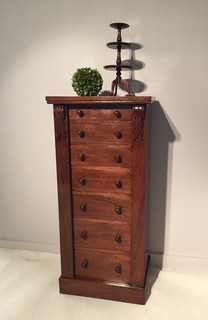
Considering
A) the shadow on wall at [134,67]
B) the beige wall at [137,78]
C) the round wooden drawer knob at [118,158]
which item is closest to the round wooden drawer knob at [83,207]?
the round wooden drawer knob at [118,158]

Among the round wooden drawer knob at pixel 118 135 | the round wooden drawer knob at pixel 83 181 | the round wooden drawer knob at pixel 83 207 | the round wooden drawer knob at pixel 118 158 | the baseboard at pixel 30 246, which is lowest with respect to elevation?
the baseboard at pixel 30 246

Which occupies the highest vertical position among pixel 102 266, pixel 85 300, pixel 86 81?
pixel 86 81

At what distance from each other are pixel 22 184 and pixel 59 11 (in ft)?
4.17

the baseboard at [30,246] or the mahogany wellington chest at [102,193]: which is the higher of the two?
the mahogany wellington chest at [102,193]

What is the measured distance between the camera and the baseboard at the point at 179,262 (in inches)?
77.4

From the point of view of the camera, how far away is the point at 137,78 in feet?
6.01

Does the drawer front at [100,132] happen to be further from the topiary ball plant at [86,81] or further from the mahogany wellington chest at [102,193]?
the topiary ball plant at [86,81]

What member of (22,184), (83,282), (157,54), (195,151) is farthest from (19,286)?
(157,54)

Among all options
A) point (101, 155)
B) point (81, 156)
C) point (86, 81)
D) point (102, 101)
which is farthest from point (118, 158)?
point (86, 81)

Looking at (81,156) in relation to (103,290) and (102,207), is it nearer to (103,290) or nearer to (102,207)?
(102,207)

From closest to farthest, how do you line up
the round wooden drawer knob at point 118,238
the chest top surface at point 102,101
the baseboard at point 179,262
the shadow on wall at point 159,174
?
the chest top surface at point 102,101 < the round wooden drawer knob at point 118,238 < the shadow on wall at point 159,174 < the baseboard at point 179,262

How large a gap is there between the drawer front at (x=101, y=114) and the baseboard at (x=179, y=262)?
110 cm

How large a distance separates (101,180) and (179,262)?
930 mm

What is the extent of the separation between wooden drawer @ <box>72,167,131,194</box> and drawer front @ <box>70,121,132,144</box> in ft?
0.54
